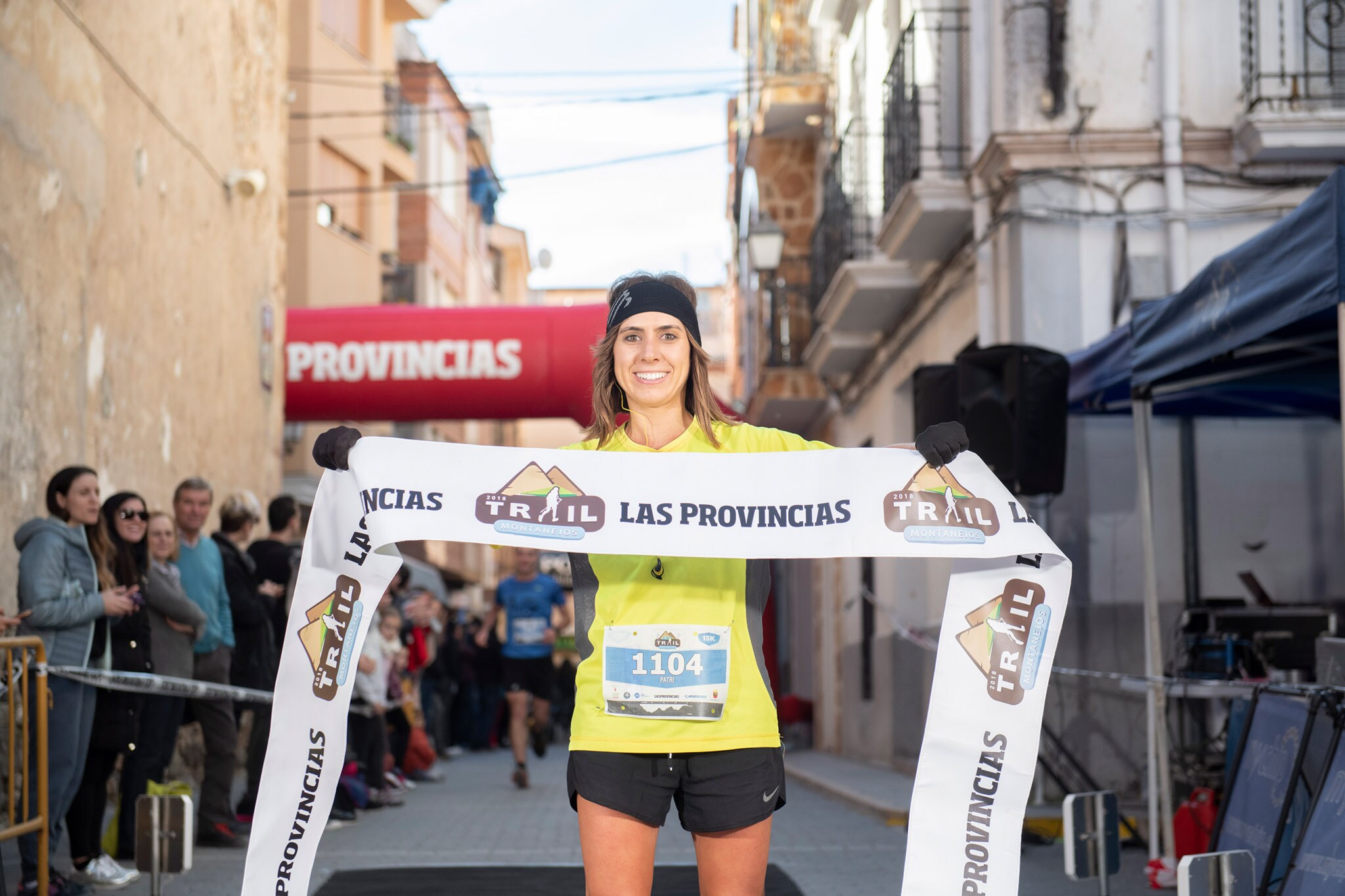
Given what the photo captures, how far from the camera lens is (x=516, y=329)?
16.5m

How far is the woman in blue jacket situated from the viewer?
685 centimetres

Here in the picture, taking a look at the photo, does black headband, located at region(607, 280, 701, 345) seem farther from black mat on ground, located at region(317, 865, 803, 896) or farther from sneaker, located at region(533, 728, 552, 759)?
sneaker, located at region(533, 728, 552, 759)

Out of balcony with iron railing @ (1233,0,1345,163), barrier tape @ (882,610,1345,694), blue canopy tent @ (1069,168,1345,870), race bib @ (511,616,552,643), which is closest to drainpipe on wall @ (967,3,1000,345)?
balcony with iron railing @ (1233,0,1345,163)

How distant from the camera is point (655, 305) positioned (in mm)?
3814

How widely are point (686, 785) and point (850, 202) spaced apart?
1380 cm

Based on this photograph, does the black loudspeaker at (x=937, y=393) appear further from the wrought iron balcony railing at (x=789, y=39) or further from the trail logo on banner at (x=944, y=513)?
the wrought iron balcony railing at (x=789, y=39)

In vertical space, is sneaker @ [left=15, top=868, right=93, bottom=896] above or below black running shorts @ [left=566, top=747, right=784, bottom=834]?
below

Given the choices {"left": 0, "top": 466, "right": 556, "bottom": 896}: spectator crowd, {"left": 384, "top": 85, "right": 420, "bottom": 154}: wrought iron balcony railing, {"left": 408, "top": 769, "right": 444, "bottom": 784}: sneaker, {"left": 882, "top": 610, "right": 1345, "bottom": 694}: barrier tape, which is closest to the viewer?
{"left": 882, "top": 610, "right": 1345, "bottom": 694}: barrier tape

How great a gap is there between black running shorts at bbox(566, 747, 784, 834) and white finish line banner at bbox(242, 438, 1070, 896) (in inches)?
23.2

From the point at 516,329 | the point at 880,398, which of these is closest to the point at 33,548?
the point at 516,329

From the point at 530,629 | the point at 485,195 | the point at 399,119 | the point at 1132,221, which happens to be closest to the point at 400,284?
the point at 399,119

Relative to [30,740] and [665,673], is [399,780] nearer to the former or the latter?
[30,740]

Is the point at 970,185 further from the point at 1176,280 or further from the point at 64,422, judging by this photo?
the point at 64,422

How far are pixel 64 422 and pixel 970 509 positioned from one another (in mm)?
7374
